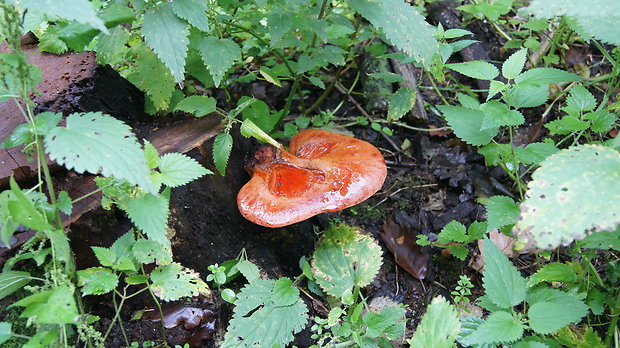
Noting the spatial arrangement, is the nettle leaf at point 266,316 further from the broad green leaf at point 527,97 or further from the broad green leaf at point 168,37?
the broad green leaf at point 527,97

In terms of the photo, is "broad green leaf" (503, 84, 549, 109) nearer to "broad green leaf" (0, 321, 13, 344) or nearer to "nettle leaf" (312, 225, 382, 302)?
"nettle leaf" (312, 225, 382, 302)

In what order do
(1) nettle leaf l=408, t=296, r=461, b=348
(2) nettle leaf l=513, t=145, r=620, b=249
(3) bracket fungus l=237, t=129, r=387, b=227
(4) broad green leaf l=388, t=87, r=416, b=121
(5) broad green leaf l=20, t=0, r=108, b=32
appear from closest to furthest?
(5) broad green leaf l=20, t=0, r=108, b=32 → (2) nettle leaf l=513, t=145, r=620, b=249 → (1) nettle leaf l=408, t=296, r=461, b=348 → (3) bracket fungus l=237, t=129, r=387, b=227 → (4) broad green leaf l=388, t=87, r=416, b=121

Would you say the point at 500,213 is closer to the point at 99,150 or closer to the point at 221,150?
the point at 221,150

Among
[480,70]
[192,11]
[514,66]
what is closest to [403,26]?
[480,70]

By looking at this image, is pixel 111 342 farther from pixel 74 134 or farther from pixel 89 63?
pixel 89 63

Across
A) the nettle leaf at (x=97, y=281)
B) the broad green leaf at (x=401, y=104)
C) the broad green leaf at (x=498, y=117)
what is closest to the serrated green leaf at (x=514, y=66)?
the broad green leaf at (x=498, y=117)

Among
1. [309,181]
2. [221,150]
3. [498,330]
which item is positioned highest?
[221,150]

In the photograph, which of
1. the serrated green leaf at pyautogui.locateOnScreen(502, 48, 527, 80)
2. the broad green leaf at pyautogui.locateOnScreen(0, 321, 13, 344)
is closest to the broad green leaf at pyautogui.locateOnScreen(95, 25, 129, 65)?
the broad green leaf at pyautogui.locateOnScreen(0, 321, 13, 344)
